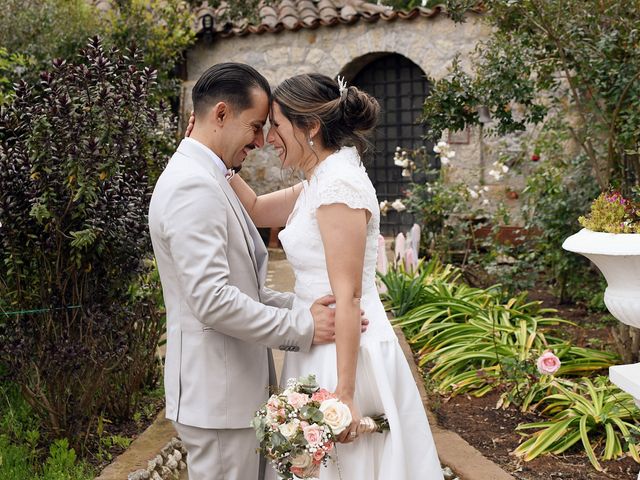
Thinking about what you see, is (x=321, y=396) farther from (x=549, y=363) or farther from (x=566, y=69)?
(x=566, y=69)

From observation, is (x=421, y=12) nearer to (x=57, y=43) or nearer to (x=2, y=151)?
(x=57, y=43)

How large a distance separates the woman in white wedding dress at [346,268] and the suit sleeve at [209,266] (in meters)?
0.22

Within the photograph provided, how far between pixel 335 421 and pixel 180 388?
512 millimetres

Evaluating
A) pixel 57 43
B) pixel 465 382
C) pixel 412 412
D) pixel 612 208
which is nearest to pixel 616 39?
pixel 612 208

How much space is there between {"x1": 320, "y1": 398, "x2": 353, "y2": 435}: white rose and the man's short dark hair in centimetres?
90

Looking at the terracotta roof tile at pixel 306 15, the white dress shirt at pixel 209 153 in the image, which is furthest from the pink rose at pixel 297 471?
the terracotta roof tile at pixel 306 15

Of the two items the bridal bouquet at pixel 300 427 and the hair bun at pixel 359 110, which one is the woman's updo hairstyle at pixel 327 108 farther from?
the bridal bouquet at pixel 300 427

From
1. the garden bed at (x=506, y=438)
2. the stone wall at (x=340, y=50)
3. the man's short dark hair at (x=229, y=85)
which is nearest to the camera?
the man's short dark hair at (x=229, y=85)

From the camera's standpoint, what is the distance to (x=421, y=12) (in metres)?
A: 10.1

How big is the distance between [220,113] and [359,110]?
0.42m

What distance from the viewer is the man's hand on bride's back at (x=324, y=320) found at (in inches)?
91.7

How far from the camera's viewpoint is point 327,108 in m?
2.31

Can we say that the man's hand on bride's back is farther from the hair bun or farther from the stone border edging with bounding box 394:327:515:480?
the stone border edging with bounding box 394:327:515:480

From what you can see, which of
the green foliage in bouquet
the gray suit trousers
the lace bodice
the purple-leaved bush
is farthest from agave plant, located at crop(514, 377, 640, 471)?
the purple-leaved bush
